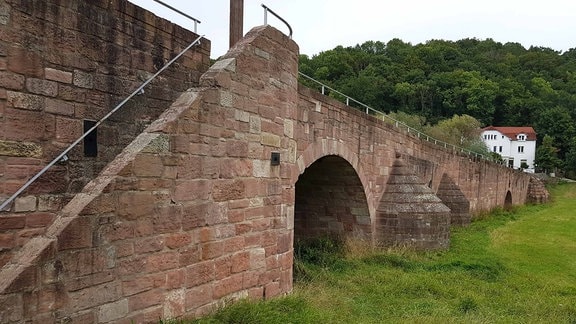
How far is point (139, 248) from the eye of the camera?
4.45 metres

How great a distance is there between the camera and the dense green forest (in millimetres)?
62875

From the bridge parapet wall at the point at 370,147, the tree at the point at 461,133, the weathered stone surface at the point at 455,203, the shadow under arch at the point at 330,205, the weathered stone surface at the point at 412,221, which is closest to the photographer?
the bridge parapet wall at the point at 370,147

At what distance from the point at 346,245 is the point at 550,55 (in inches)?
3583

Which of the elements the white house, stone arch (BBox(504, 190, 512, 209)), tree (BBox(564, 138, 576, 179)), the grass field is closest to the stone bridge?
the grass field

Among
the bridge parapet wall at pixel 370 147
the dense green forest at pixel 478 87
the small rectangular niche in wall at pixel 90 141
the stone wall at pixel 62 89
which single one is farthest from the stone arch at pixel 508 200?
the small rectangular niche in wall at pixel 90 141

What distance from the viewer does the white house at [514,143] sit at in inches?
2803

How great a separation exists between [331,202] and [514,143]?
219 ft

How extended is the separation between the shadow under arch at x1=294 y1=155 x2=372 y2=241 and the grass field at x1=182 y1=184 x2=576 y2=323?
0.55 meters

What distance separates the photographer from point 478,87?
235 feet

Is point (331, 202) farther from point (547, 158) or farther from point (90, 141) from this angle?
point (547, 158)

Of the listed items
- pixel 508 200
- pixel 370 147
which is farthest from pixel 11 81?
pixel 508 200

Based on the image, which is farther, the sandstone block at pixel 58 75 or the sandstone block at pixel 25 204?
the sandstone block at pixel 58 75

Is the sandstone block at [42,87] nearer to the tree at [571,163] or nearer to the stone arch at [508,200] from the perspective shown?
the stone arch at [508,200]

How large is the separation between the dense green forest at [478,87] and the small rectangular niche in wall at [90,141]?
47.4 m
